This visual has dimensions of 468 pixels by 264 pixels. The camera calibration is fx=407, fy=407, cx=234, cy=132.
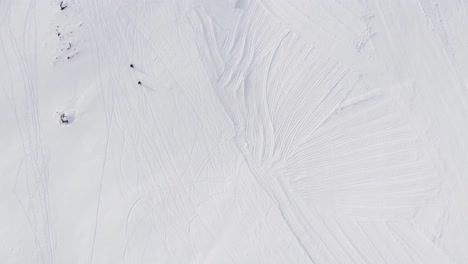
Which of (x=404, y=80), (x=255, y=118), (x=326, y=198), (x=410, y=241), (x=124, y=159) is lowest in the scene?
(x=410, y=241)

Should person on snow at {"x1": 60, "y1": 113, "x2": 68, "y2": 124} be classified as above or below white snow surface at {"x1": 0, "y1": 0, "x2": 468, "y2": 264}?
above

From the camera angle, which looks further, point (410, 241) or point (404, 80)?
point (404, 80)

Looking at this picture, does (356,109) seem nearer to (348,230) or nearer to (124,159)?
(348,230)

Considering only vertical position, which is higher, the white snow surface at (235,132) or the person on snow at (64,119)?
the person on snow at (64,119)

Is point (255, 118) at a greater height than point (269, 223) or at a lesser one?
greater

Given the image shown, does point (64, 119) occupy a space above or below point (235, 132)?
above

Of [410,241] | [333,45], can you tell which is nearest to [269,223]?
[410,241]

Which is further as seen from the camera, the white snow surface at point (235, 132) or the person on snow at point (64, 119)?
the person on snow at point (64, 119)

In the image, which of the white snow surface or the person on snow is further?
the person on snow
